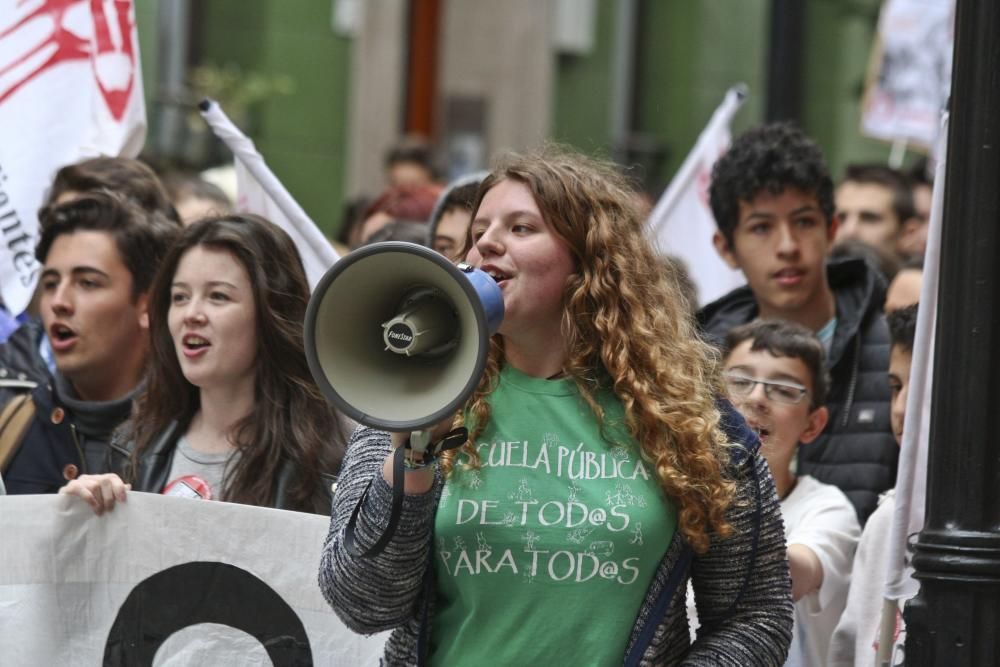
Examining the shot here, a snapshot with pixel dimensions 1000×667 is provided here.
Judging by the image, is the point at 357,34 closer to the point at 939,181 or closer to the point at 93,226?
the point at 93,226

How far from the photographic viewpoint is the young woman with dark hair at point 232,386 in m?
4.14

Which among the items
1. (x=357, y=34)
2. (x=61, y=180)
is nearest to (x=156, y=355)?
(x=61, y=180)

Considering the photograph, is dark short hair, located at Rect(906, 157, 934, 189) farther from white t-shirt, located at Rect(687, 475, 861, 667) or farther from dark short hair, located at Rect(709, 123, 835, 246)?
white t-shirt, located at Rect(687, 475, 861, 667)

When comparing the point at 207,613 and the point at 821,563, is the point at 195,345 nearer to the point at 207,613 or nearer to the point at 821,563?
the point at 207,613

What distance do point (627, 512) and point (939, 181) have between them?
1.26 meters

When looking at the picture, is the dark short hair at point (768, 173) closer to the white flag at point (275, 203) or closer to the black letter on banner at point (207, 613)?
the white flag at point (275, 203)

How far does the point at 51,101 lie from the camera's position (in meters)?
5.53

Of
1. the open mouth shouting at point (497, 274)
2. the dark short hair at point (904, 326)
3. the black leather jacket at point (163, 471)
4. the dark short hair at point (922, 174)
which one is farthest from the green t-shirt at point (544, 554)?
the dark short hair at point (922, 174)

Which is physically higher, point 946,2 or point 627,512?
point 946,2

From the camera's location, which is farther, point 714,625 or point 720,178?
point 720,178

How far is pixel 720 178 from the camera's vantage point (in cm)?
562

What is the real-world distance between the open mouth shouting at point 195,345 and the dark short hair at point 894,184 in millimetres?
4214

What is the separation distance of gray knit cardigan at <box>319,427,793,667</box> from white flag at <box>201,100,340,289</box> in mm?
2173

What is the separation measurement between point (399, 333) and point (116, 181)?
237 cm
